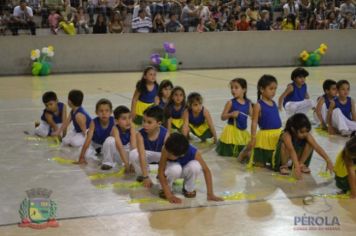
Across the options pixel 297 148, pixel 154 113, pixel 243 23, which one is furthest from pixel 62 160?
pixel 243 23

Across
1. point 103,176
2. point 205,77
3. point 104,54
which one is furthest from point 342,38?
point 103,176

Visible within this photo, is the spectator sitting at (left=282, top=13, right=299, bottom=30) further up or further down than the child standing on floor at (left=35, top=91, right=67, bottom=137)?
further up

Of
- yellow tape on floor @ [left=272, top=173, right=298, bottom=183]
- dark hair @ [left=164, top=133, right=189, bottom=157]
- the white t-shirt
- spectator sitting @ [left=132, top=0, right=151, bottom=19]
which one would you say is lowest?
yellow tape on floor @ [left=272, top=173, right=298, bottom=183]

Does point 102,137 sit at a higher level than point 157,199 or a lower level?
higher

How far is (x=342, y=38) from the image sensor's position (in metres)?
20.0

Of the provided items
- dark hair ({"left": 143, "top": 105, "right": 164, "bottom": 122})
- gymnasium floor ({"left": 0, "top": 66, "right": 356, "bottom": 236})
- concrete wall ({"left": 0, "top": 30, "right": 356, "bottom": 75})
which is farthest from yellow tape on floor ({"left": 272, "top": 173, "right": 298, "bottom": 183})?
concrete wall ({"left": 0, "top": 30, "right": 356, "bottom": 75})

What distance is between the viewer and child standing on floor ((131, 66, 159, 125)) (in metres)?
8.95

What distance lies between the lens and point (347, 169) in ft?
17.6

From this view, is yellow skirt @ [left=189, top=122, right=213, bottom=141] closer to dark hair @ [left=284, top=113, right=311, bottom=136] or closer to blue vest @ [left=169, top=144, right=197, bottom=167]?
dark hair @ [left=284, top=113, right=311, bottom=136]

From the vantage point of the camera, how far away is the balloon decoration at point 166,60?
17.3 metres

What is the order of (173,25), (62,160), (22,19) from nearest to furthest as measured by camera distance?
(62,160), (22,19), (173,25)

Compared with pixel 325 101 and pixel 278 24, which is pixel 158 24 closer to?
pixel 278 24

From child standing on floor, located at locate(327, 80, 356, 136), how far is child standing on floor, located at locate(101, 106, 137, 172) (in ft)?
10.3

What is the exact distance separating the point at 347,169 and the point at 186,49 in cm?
1334
